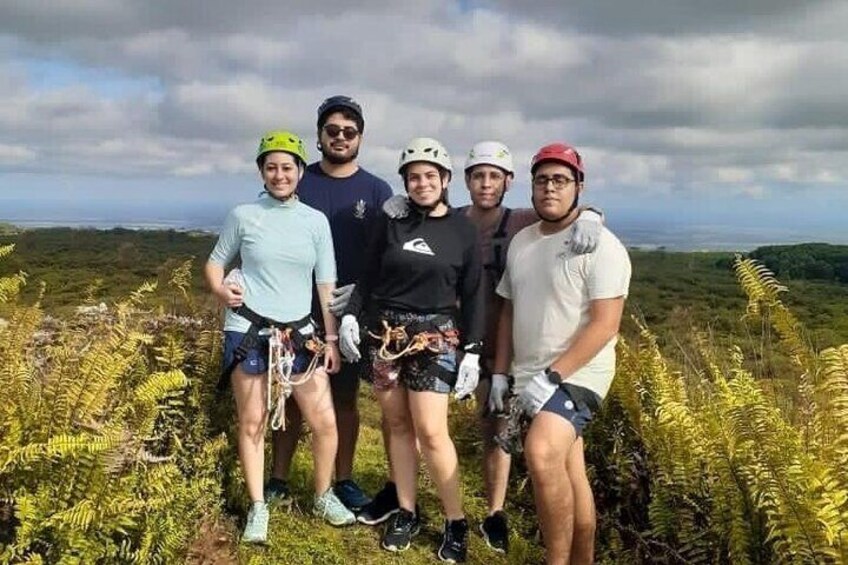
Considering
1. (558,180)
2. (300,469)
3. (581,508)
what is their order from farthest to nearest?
(300,469) → (581,508) → (558,180)

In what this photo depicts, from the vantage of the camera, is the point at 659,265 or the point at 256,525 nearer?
the point at 256,525

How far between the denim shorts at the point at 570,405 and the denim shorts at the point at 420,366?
3.25ft

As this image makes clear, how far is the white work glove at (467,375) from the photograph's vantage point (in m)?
5.70

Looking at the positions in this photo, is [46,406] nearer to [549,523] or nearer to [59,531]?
[59,531]

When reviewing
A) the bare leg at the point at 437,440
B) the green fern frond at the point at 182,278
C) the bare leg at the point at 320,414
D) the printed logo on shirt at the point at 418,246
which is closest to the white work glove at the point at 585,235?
the printed logo on shirt at the point at 418,246

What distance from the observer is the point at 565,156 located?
5.15 meters

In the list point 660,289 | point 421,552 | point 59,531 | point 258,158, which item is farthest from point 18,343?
point 660,289

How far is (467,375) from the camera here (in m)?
5.71

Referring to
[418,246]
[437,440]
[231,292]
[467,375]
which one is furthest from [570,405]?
[231,292]

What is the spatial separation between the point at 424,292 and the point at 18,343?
2936 millimetres

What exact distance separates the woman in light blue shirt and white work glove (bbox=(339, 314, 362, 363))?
0.28m

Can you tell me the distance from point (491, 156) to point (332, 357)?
2090mm

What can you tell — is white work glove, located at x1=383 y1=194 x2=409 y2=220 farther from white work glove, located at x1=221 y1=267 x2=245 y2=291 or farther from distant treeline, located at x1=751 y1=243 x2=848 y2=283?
distant treeline, located at x1=751 y1=243 x2=848 y2=283

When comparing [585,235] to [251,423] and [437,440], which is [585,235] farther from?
[251,423]
